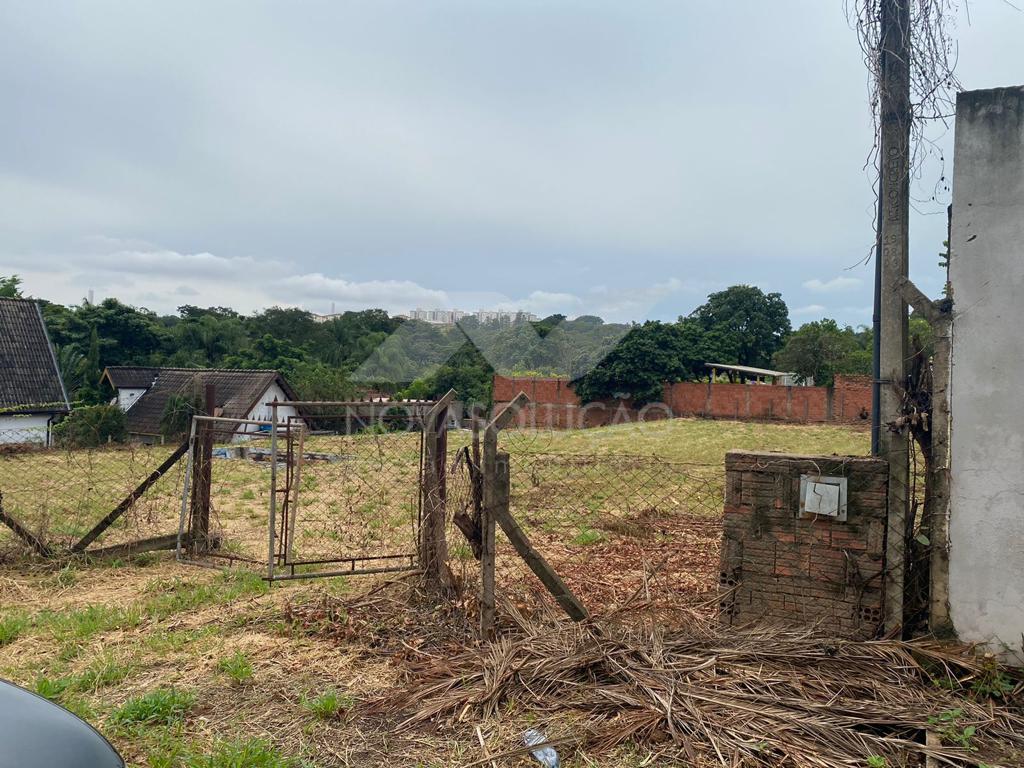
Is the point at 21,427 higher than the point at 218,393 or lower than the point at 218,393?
lower

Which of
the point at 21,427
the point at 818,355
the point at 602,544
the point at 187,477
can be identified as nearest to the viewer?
the point at 187,477

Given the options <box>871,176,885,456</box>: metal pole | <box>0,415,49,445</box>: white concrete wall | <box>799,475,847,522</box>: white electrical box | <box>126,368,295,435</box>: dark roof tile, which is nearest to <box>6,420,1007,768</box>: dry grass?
<box>799,475,847,522</box>: white electrical box

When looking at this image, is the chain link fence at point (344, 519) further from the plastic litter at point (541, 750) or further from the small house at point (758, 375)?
the small house at point (758, 375)

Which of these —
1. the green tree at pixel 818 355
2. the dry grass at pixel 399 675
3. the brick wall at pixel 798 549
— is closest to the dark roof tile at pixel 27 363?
the dry grass at pixel 399 675

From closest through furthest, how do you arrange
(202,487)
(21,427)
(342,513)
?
1. (202,487)
2. (342,513)
3. (21,427)

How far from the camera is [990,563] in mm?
3248

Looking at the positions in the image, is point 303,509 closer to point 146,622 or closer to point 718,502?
point 146,622

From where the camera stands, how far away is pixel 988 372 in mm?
3264

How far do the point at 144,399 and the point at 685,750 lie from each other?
31.8 meters

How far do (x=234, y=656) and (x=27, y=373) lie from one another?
24284mm

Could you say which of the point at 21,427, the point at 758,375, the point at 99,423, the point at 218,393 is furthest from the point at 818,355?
the point at 21,427

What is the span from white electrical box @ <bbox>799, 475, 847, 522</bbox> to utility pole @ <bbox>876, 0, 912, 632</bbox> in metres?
0.30

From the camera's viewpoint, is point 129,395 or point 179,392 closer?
point 179,392

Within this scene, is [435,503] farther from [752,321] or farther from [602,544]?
[752,321]
